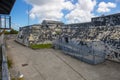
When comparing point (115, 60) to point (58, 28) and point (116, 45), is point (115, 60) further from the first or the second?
point (58, 28)

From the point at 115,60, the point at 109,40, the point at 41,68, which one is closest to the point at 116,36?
the point at 109,40

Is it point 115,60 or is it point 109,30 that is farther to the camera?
point 109,30

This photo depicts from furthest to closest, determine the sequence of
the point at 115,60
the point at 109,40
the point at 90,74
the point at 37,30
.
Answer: the point at 37,30 → the point at 109,40 → the point at 115,60 → the point at 90,74

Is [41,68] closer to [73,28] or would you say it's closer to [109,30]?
[109,30]

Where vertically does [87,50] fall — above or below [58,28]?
below

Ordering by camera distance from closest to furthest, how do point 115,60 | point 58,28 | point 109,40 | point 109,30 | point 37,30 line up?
1. point 115,60
2. point 109,40
3. point 109,30
4. point 37,30
5. point 58,28

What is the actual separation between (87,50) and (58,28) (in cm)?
1285

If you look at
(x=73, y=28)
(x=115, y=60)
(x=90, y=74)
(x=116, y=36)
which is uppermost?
(x=73, y=28)

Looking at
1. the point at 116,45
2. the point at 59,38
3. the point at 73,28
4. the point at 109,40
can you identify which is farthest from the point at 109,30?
the point at 59,38

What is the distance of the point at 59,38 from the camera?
20641 mm

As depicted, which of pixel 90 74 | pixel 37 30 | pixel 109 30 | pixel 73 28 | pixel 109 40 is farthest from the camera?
pixel 37 30

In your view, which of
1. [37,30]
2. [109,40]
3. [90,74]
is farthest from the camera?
[37,30]

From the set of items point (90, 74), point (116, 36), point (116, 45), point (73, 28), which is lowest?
point (90, 74)

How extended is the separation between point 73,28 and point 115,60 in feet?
29.3
